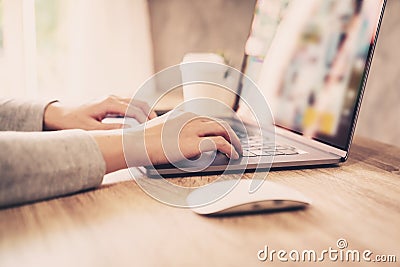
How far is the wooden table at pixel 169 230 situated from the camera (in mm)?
428

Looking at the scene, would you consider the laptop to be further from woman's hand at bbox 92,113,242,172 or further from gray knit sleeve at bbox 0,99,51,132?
gray knit sleeve at bbox 0,99,51,132

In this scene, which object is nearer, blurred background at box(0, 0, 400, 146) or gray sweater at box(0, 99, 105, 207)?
gray sweater at box(0, 99, 105, 207)

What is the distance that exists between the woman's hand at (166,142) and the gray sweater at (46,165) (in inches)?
1.6

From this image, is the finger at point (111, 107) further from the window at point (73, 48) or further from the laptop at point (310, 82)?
the window at point (73, 48)

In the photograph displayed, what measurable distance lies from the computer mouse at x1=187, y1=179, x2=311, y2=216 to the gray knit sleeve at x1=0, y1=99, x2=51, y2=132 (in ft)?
1.47

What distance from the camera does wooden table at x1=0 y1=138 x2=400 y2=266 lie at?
428mm

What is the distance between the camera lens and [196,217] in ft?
1.76

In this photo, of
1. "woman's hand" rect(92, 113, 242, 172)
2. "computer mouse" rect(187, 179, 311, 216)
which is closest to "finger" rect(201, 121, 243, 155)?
"woman's hand" rect(92, 113, 242, 172)

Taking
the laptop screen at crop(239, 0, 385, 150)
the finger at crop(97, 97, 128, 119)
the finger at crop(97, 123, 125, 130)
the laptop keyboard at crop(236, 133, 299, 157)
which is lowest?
the laptop keyboard at crop(236, 133, 299, 157)

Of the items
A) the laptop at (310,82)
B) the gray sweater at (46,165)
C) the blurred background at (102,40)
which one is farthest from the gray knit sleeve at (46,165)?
the blurred background at (102,40)

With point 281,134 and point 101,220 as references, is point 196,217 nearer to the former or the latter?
point 101,220

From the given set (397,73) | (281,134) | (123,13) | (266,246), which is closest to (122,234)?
(266,246)

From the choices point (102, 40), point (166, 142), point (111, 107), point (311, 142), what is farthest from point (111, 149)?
point (102, 40)

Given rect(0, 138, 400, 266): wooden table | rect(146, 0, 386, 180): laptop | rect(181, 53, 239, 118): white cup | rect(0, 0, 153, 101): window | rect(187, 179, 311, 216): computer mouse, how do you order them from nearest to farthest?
rect(0, 138, 400, 266): wooden table, rect(187, 179, 311, 216): computer mouse, rect(146, 0, 386, 180): laptop, rect(181, 53, 239, 118): white cup, rect(0, 0, 153, 101): window
